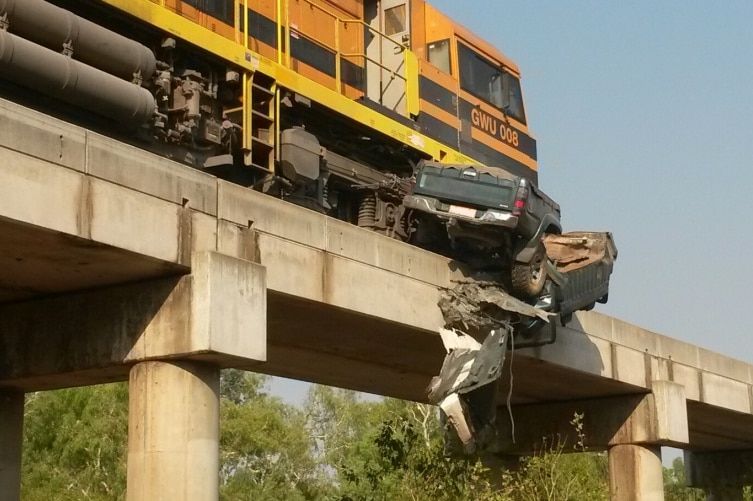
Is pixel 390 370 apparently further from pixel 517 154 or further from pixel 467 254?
pixel 517 154

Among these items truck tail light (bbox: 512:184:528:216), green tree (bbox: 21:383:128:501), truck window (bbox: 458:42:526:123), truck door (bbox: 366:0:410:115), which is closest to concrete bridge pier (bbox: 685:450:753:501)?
truck window (bbox: 458:42:526:123)

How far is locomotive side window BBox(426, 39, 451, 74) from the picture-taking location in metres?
18.2

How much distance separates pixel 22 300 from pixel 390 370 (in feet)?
21.6

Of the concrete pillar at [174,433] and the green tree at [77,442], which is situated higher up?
the green tree at [77,442]

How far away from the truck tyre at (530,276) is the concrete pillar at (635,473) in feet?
18.7

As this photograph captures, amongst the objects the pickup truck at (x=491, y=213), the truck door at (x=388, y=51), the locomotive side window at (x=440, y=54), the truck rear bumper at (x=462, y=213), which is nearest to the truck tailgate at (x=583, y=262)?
the pickup truck at (x=491, y=213)

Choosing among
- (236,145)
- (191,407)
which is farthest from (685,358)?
(191,407)

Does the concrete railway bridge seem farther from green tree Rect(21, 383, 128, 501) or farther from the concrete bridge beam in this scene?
green tree Rect(21, 383, 128, 501)

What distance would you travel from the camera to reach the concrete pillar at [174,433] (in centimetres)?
1016

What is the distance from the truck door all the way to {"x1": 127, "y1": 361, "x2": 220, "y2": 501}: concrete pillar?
7.38 m

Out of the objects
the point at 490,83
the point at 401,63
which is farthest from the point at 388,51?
the point at 490,83

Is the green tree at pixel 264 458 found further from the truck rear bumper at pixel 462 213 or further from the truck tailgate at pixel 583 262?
the truck rear bumper at pixel 462 213

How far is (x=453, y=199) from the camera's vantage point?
14.3m

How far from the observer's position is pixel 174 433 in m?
10.2
